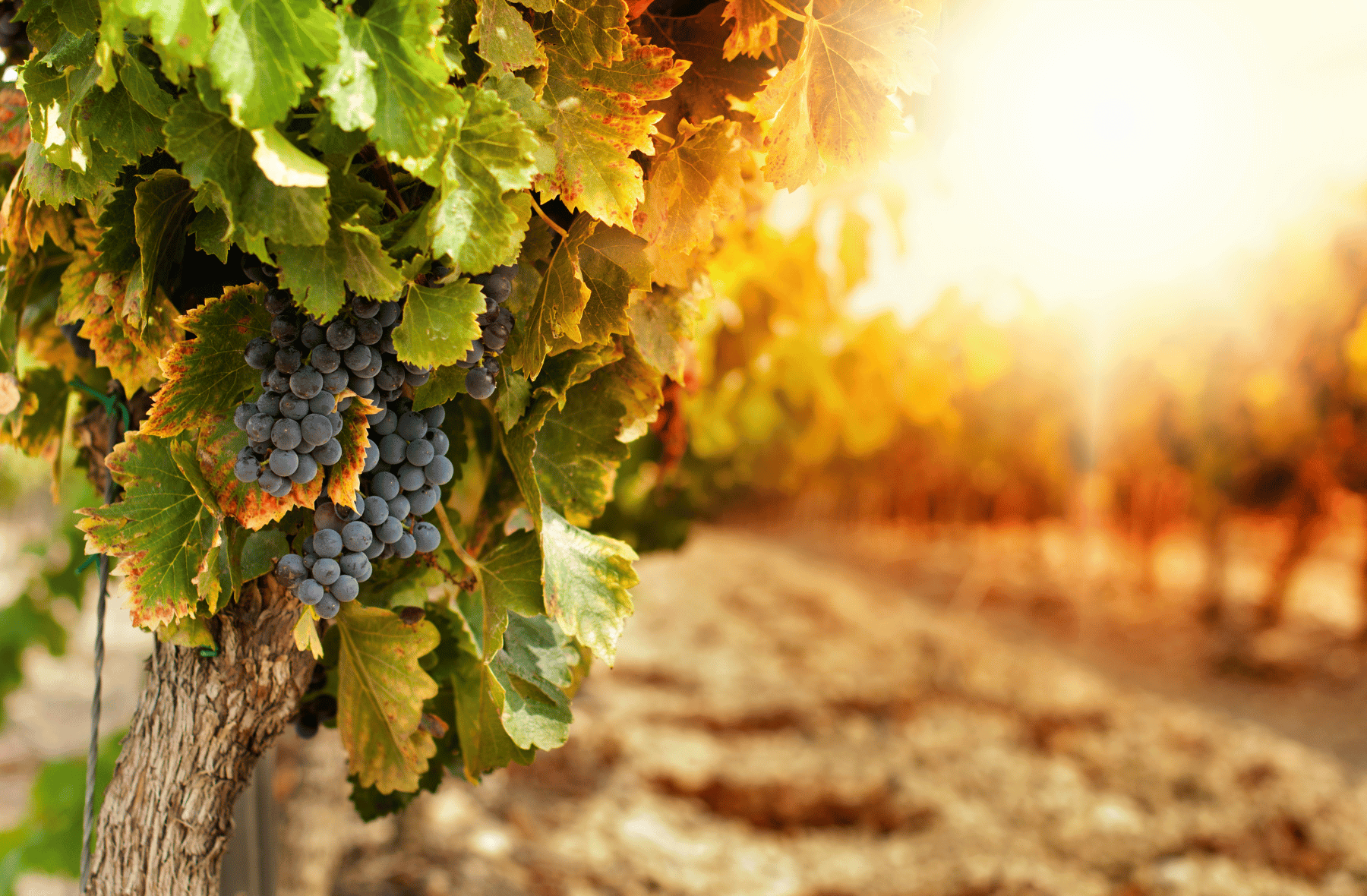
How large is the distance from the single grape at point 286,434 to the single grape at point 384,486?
10cm

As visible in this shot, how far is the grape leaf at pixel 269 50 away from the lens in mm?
589

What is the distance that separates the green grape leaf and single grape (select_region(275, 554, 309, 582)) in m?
0.26

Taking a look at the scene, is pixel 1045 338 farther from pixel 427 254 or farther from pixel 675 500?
pixel 427 254

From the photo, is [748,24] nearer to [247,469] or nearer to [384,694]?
[247,469]

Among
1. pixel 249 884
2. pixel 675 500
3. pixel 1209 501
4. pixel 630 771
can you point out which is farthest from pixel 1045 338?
pixel 249 884

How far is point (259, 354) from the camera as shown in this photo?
759 mm

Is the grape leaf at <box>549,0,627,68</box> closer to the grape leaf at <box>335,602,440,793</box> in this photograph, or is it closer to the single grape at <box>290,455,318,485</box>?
the single grape at <box>290,455,318,485</box>

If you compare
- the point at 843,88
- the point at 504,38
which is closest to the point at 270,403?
the point at 504,38

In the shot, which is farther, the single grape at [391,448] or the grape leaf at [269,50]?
the single grape at [391,448]

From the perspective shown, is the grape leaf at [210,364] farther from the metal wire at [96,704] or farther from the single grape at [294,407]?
the metal wire at [96,704]

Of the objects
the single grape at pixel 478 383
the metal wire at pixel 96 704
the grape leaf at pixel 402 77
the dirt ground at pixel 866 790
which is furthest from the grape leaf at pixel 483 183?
the dirt ground at pixel 866 790

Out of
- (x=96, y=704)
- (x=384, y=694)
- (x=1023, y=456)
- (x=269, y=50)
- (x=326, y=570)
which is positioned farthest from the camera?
(x=1023, y=456)

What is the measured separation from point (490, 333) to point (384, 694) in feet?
1.33

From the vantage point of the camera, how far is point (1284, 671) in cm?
741
